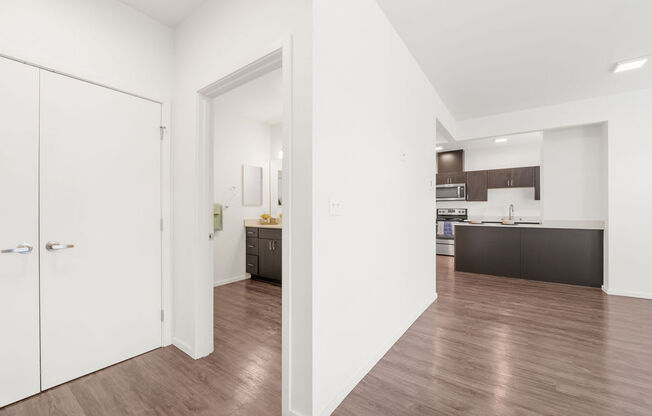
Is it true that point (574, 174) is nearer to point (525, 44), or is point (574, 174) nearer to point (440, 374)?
point (525, 44)

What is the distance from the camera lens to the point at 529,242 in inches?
180

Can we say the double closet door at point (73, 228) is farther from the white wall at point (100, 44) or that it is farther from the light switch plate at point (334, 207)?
the light switch plate at point (334, 207)

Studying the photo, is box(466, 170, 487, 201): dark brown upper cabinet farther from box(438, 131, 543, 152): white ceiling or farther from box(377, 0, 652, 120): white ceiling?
box(377, 0, 652, 120): white ceiling

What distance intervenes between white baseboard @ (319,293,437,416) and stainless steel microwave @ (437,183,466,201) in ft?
15.3

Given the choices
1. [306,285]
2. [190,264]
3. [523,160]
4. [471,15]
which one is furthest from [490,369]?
[523,160]

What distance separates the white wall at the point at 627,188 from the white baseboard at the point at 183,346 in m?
5.24

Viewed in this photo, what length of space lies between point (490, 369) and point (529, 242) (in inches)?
133

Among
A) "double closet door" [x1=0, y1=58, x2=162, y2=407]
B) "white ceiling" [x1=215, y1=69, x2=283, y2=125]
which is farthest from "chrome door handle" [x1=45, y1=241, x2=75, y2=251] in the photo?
"white ceiling" [x1=215, y1=69, x2=283, y2=125]

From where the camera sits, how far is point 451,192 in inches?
277

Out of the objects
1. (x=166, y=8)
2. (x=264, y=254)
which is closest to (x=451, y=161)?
(x=264, y=254)

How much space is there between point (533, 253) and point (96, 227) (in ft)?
18.6

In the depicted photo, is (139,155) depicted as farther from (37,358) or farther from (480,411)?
(480,411)

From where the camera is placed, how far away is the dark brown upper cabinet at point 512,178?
619 centimetres

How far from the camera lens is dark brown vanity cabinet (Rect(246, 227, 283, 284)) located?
4.25 meters
